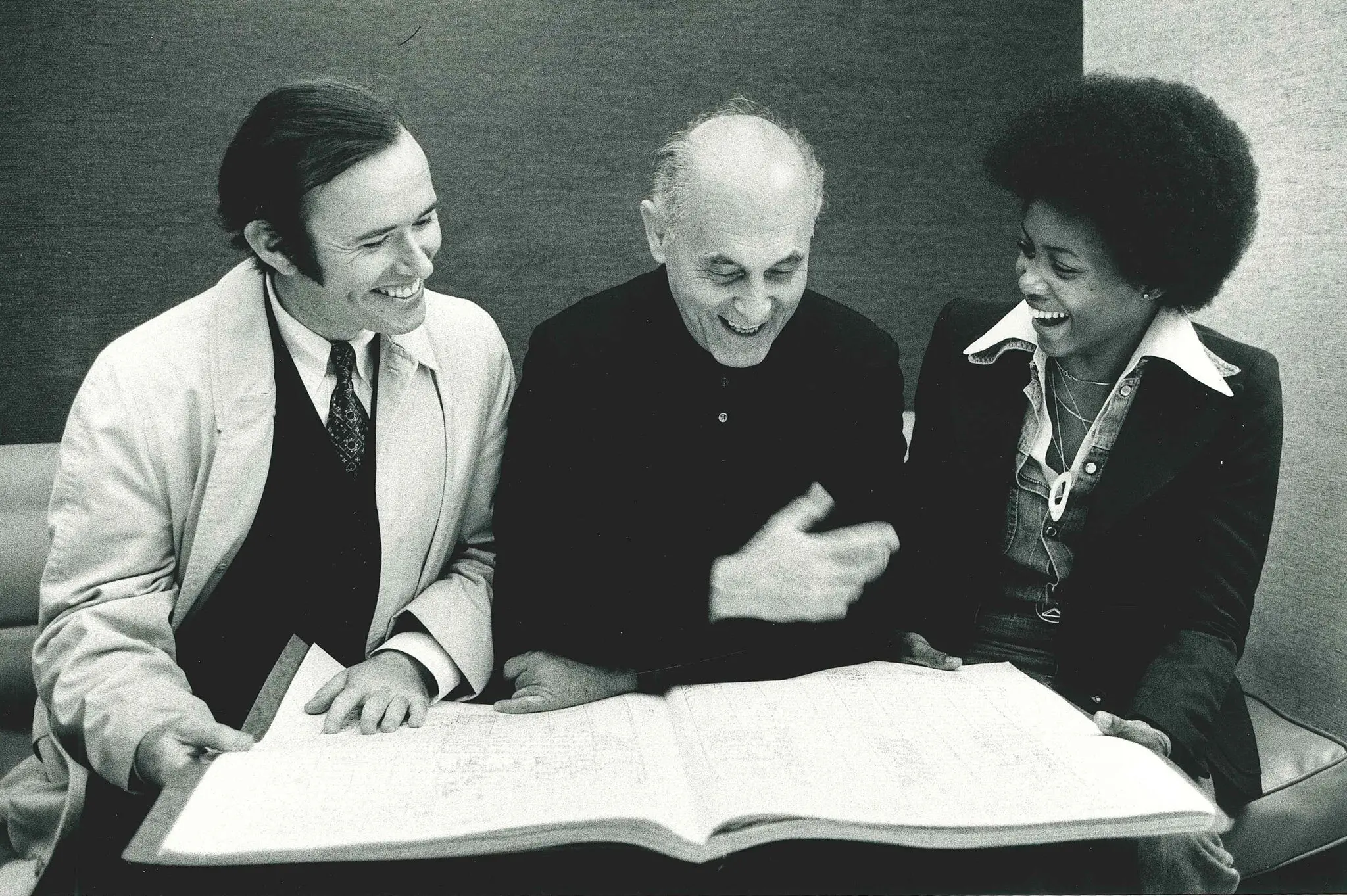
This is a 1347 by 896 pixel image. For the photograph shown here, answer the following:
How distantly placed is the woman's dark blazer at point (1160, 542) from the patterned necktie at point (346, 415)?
866mm

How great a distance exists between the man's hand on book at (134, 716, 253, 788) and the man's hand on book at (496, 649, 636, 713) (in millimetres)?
323

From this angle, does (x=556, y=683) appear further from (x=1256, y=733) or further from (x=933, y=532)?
(x=1256, y=733)

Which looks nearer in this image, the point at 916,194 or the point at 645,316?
the point at 645,316

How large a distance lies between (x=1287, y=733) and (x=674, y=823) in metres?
1.31

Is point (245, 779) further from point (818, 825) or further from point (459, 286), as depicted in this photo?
point (459, 286)

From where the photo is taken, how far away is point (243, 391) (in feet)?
4.86

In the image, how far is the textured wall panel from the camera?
1.79 metres

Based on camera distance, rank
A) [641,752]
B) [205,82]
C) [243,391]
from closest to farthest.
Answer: [641,752]
[243,391]
[205,82]

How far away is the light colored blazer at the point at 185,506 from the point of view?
1.32 metres

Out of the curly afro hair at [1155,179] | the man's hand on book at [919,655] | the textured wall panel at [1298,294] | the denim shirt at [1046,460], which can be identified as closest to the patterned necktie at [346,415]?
the man's hand on book at [919,655]

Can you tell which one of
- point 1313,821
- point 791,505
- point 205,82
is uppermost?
point 205,82

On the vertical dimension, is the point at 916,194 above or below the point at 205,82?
below

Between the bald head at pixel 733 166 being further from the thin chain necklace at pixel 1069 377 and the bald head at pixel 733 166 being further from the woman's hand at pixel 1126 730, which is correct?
the woman's hand at pixel 1126 730

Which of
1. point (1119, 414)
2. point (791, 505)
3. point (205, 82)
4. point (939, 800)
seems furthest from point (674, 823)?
point (205, 82)
